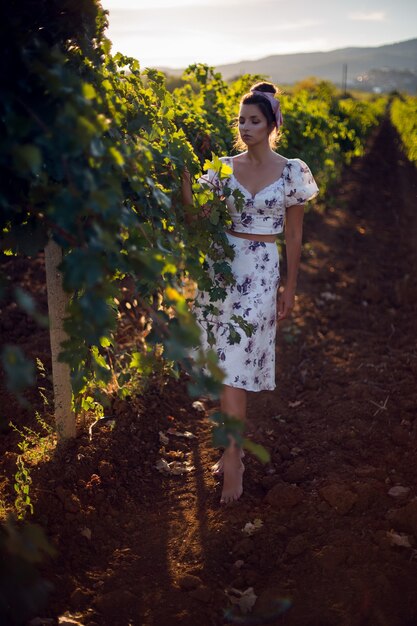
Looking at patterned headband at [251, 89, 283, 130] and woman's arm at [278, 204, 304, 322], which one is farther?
woman's arm at [278, 204, 304, 322]

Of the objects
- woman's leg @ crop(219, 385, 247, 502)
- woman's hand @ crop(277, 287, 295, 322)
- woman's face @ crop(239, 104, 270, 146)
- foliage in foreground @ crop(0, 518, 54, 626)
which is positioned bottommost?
woman's leg @ crop(219, 385, 247, 502)

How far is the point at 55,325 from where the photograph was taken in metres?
3.18

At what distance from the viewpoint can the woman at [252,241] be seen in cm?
325

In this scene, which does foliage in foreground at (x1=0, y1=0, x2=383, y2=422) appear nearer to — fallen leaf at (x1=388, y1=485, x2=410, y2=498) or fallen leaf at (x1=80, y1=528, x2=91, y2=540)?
fallen leaf at (x1=80, y1=528, x2=91, y2=540)

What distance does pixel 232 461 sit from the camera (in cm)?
325

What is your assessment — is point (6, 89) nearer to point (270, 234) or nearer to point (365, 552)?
point (270, 234)

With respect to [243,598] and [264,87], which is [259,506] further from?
[264,87]

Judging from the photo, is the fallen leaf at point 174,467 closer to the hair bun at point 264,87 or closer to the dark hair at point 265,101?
the dark hair at point 265,101

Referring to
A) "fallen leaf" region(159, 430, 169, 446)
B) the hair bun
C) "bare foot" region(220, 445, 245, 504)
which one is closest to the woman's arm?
the hair bun

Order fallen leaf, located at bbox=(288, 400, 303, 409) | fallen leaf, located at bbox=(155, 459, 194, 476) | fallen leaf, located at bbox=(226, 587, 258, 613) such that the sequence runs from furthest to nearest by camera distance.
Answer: fallen leaf, located at bbox=(288, 400, 303, 409) < fallen leaf, located at bbox=(155, 459, 194, 476) < fallen leaf, located at bbox=(226, 587, 258, 613)

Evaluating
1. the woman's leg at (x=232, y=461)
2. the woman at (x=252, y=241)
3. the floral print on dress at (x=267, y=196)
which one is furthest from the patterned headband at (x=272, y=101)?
the woman's leg at (x=232, y=461)

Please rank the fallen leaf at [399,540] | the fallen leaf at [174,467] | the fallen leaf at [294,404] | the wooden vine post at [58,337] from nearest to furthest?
the fallen leaf at [399,540]
the wooden vine post at [58,337]
the fallen leaf at [174,467]
the fallen leaf at [294,404]

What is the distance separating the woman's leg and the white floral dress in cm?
7

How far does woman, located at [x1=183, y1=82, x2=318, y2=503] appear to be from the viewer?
10.6 feet
